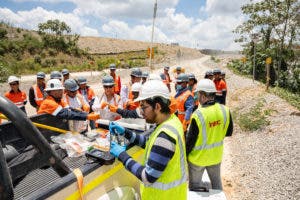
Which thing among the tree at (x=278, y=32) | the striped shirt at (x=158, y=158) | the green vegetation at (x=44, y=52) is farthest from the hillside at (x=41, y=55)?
the striped shirt at (x=158, y=158)

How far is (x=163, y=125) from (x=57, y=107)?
2.54 meters

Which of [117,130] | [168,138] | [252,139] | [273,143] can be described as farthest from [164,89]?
[252,139]

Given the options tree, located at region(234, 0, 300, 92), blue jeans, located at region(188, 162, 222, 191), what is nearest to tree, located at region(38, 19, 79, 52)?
tree, located at region(234, 0, 300, 92)

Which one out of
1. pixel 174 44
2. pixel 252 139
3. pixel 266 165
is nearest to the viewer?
pixel 266 165

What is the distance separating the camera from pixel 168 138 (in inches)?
88.4

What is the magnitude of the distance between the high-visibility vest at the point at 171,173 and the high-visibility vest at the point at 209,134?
138cm

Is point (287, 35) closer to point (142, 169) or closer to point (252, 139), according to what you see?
point (252, 139)

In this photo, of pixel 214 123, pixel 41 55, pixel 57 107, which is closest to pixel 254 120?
pixel 214 123

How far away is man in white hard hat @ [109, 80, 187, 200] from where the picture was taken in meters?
2.23

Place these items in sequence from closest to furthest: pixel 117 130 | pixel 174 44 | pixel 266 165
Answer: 1. pixel 117 130
2. pixel 266 165
3. pixel 174 44

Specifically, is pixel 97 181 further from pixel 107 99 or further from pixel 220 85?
pixel 220 85

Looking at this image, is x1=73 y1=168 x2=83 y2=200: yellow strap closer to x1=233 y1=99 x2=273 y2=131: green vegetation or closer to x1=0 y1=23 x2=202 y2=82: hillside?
x1=233 y1=99 x2=273 y2=131: green vegetation

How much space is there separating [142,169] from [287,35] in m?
22.8

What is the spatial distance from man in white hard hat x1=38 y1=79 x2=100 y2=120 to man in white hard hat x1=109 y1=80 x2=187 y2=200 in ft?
6.62
